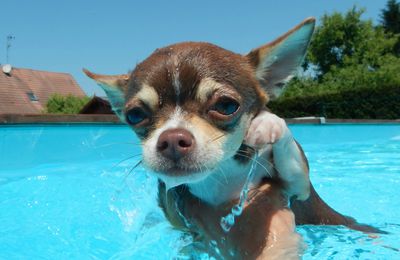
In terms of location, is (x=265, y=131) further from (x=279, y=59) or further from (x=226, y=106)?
(x=279, y=59)

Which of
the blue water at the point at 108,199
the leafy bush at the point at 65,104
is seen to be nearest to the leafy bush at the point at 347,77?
the blue water at the point at 108,199

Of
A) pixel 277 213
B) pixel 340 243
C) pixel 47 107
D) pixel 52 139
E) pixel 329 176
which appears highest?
pixel 277 213

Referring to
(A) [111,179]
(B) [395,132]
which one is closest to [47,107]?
(B) [395,132]

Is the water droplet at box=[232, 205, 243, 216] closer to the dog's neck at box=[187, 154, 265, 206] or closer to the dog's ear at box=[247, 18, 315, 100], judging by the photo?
the dog's neck at box=[187, 154, 265, 206]

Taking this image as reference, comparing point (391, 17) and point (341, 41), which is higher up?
point (391, 17)

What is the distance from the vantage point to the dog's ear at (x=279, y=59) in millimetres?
2977

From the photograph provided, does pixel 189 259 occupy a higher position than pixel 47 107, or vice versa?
pixel 189 259

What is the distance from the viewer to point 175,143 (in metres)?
2.38

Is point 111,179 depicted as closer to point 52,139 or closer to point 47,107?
point 52,139

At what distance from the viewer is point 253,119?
2924mm

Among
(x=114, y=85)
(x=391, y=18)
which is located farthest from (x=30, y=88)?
(x=114, y=85)

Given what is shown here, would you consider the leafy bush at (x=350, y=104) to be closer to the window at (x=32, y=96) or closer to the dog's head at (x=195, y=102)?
the dog's head at (x=195, y=102)

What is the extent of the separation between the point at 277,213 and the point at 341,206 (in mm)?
3193

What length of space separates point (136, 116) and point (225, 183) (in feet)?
2.57
